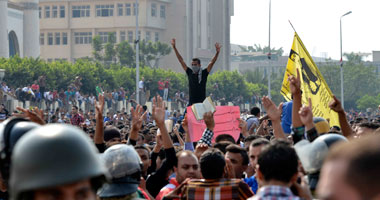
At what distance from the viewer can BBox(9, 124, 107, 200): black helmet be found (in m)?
2.33

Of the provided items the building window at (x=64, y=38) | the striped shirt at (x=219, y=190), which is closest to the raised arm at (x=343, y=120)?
the striped shirt at (x=219, y=190)

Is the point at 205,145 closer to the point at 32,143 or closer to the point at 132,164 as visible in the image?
the point at 132,164

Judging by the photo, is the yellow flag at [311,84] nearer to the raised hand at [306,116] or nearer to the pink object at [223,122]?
the pink object at [223,122]

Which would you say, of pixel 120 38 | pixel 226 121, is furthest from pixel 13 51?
pixel 226 121

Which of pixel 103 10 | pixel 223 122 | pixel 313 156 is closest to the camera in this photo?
pixel 313 156

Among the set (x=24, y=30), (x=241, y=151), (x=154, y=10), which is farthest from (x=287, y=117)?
(x=154, y=10)

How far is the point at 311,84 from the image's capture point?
10.7 m

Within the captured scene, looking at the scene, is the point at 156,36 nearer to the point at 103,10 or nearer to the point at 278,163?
the point at 103,10

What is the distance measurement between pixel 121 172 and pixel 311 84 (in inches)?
266

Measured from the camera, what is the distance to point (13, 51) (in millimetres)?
72000

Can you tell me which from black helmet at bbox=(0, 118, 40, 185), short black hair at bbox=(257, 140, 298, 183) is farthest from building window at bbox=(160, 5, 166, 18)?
black helmet at bbox=(0, 118, 40, 185)

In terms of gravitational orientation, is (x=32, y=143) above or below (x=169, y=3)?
below

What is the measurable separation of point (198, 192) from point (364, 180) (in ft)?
9.29

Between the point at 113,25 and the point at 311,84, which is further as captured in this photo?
the point at 113,25
